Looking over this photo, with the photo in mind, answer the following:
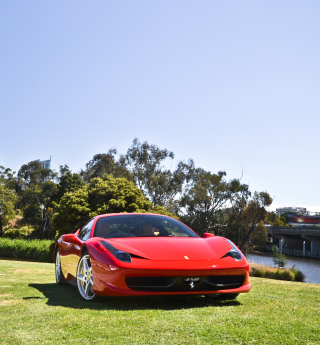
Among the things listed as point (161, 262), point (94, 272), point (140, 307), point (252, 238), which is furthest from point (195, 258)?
point (252, 238)

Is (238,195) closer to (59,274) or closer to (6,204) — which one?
(6,204)

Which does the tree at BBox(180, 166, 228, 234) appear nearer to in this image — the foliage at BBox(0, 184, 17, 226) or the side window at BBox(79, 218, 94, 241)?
the foliage at BBox(0, 184, 17, 226)

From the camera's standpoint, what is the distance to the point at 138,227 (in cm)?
588

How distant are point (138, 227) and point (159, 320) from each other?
2.29 m

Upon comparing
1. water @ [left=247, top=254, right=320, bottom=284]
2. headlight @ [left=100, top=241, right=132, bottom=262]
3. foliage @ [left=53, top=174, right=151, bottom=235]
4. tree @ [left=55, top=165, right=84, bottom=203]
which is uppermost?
tree @ [left=55, top=165, right=84, bottom=203]

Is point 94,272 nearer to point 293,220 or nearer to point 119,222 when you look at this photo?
point 119,222

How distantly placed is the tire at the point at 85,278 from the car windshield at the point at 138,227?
0.43 m

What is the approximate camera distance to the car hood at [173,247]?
477cm

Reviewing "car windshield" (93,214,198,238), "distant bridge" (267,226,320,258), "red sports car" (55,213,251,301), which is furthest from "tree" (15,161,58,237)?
"red sports car" (55,213,251,301)

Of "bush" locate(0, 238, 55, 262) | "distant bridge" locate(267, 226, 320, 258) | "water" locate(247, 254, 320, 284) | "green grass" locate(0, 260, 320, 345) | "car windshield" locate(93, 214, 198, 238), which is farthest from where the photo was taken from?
"distant bridge" locate(267, 226, 320, 258)

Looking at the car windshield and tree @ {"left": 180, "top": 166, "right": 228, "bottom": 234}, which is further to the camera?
tree @ {"left": 180, "top": 166, "right": 228, "bottom": 234}

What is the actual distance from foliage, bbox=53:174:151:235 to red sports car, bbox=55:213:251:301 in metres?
23.4

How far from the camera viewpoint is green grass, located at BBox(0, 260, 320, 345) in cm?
311

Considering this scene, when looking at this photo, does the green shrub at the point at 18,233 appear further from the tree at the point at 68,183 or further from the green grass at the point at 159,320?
the green grass at the point at 159,320
